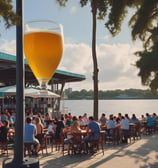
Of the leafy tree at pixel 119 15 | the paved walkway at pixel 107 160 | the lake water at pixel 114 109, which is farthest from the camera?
the lake water at pixel 114 109

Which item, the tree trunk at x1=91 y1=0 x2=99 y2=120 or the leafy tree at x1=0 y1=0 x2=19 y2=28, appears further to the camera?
the tree trunk at x1=91 y1=0 x2=99 y2=120

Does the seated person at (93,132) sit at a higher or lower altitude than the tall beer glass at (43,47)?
lower

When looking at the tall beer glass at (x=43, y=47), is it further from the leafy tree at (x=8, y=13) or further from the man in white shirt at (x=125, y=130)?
the man in white shirt at (x=125, y=130)

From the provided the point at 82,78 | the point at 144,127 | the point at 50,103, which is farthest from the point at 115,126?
the point at 82,78

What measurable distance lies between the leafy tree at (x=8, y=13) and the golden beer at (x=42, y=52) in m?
0.21

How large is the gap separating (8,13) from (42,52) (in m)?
0.56

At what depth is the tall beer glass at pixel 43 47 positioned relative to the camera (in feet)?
8.48

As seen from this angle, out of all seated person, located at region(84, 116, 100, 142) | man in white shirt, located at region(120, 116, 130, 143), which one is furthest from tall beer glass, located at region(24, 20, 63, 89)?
man in white shirt, located at region(120, 116, 130, 143)

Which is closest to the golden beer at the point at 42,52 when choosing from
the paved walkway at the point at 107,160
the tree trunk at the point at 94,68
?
the paved walkway at the point at 107,160

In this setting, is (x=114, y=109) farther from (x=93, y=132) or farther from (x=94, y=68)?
(x=93, y=132)

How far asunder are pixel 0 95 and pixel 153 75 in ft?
35.1

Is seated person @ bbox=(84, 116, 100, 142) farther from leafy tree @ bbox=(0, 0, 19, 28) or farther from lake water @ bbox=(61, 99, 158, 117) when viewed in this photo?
lake water @ bbox=(61, 99, 158, 117)

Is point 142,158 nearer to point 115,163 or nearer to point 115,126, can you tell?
point 115,163

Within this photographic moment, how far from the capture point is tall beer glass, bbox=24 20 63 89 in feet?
8.48
